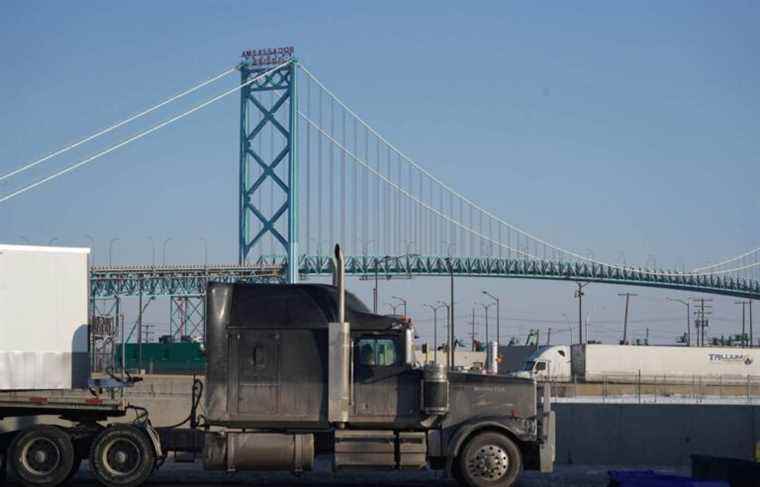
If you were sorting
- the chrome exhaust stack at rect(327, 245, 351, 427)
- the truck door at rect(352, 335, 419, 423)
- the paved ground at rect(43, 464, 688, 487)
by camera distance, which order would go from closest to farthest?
the chrome exhaust stack at rect(327, 245, 351, 427), the truck door at rect(352, 335, 419, 423), the paved ground at rect(43, 464, 688, 487)

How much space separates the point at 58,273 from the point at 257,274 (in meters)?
69.3

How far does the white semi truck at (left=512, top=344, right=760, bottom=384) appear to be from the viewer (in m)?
75.8

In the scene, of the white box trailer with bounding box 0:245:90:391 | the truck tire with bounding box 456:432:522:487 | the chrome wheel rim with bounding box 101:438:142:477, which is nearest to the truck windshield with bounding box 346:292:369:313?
the truck tire with bounding box 456:432:522:487

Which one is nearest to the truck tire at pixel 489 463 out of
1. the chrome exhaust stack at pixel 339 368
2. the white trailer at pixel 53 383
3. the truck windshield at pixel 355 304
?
the chrome exhaust stack at pixel 339 368

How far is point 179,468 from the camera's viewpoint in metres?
21.5

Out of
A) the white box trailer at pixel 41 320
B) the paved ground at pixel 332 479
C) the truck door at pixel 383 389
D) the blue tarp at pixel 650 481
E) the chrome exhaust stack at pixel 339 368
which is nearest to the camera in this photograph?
the blue tarp at pixel 650 481

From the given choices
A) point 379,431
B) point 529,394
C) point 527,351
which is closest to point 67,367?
point 379,431

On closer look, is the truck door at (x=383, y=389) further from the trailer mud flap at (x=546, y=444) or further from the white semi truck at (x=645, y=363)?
the white semi truck at (x=645, y=363)

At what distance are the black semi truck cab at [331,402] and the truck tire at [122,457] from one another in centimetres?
95

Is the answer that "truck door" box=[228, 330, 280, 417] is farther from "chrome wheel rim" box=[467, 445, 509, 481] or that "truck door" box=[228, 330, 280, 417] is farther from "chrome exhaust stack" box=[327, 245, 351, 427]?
"chrome wheel rim" box=[467, 445, 509, 481]

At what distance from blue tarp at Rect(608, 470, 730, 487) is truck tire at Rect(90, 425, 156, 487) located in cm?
720

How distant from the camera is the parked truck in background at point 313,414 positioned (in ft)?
59.2

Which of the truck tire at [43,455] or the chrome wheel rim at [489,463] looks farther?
the truck tire at [43,455]

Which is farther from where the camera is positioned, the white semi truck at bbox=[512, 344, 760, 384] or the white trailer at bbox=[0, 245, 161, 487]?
the white semi truck at bbox=[512, 344, 760, 384]
